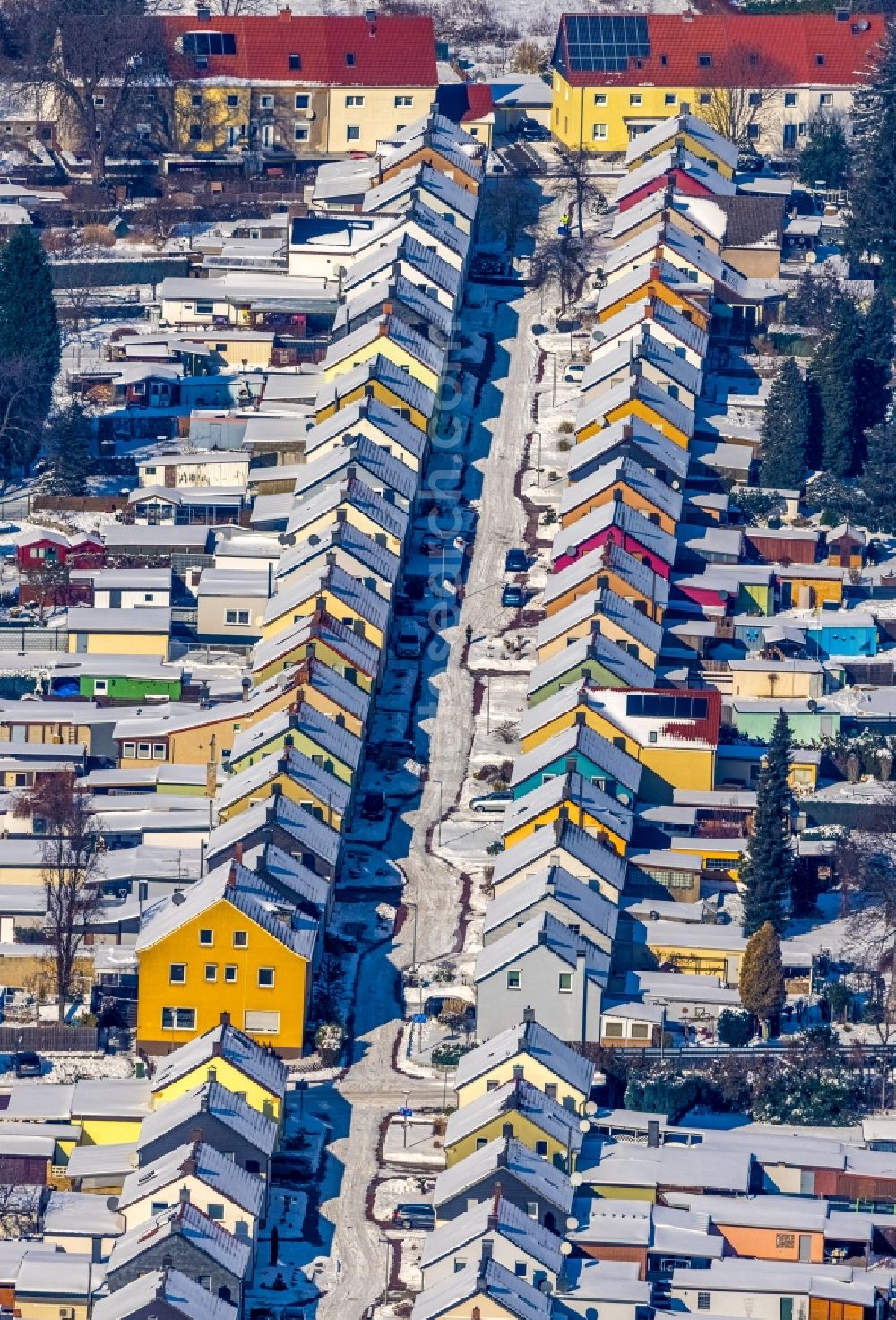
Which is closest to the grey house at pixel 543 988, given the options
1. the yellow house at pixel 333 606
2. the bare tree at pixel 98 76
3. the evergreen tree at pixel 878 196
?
the yellow house at pixel 333 606

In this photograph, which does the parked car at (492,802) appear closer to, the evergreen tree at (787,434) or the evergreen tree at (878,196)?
the evergreen tree at (787,434)

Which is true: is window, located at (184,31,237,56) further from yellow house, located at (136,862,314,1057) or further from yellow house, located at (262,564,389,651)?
yellow house, located at (136,862,314,1057)

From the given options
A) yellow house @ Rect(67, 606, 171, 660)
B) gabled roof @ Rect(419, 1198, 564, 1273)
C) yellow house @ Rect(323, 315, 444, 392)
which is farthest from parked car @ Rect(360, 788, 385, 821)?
yellow house @ Rect(323, 315, 444, 392)

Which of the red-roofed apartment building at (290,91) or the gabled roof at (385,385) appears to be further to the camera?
the red-roofed apartment building at (290,91)

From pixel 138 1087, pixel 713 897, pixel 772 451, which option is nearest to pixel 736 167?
pixel 772 451

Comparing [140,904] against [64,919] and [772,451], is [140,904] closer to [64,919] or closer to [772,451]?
[64,919]

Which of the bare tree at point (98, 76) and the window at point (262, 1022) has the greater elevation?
the bare tree at point (98, 76)

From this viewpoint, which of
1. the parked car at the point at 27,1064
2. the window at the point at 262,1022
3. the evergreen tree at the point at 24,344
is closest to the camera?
the parked car at the point at 27,1064
